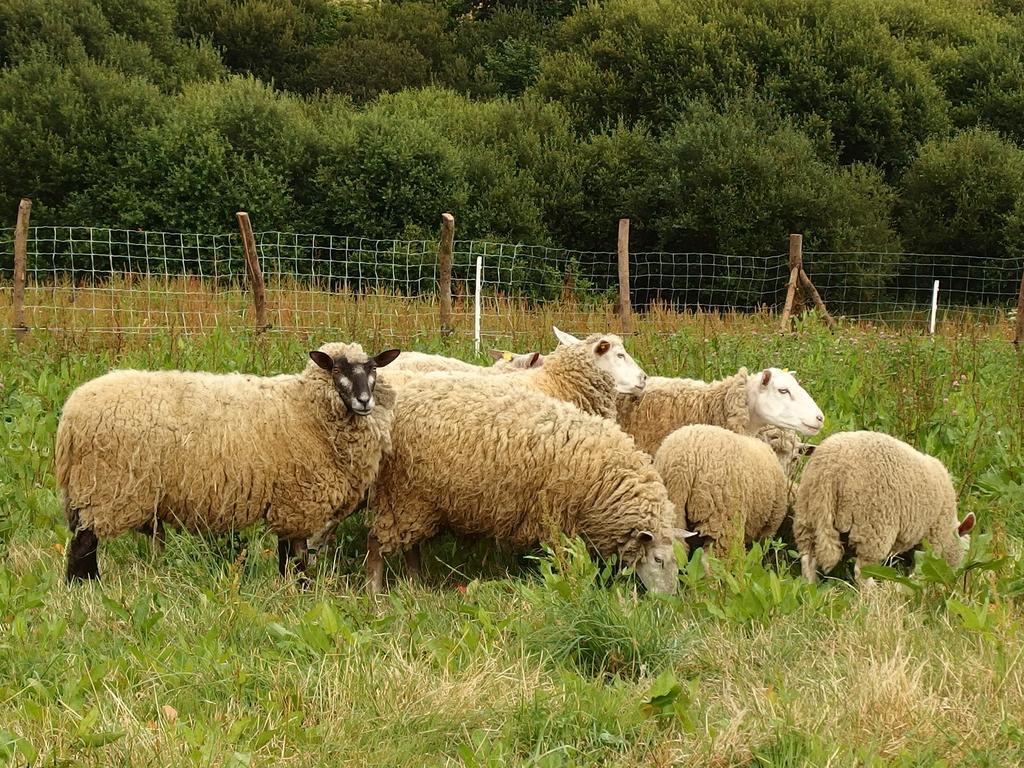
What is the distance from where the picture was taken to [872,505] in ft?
17.8

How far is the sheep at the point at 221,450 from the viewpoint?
17.7ft

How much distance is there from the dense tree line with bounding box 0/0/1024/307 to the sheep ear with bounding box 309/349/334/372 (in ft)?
53.3

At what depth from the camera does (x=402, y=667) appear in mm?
4055

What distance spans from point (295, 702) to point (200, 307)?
9200mm

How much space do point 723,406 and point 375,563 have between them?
2622 mm

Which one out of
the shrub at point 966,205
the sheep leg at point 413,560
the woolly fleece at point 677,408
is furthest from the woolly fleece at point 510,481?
the shrub at point 966,205

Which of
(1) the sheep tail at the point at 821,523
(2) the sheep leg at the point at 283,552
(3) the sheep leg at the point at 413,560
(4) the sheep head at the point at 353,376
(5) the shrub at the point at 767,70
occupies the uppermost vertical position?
(5) the shrub at the point at 767,70

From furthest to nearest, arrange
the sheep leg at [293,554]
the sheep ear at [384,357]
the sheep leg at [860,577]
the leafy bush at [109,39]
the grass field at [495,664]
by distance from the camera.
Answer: the leafy bush at [109,39] < the sheep ear at [384,357] < the sheep leg at [293,554] < the sheep leg at [860,577] < the grass field at [495,664]

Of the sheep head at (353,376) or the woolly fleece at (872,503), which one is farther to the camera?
the sheep head at (353,376)

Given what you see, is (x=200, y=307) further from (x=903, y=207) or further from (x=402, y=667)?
(x=903, y=207)

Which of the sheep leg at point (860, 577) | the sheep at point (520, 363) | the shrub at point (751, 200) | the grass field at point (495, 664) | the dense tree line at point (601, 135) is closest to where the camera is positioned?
the grass field at point (495, 664)

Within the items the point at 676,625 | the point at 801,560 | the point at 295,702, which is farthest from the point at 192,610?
the point at 801,560

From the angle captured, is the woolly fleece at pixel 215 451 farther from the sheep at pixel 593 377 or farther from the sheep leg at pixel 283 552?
the sheep at pixel 593 377

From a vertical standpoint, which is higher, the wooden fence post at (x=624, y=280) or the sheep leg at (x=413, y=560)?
the wooden fence post at (x=624, y=280)
